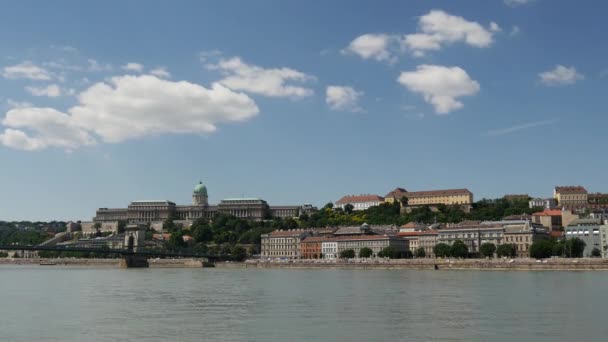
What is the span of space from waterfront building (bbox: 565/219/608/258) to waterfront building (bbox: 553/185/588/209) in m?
39.4

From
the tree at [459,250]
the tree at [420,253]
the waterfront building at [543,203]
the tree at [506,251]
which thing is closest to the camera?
the tree at [506,251]

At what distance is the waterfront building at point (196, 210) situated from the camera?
527ft

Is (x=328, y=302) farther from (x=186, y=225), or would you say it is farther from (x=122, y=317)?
(x=186, y=225)

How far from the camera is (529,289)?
123ft

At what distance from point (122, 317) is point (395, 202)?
4583 inches

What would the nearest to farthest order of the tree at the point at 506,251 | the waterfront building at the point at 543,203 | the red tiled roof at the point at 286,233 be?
the tree at the point at 506,251 → the red tiled roof at the point at 286,233 → the waterfront building at the point at 543,203

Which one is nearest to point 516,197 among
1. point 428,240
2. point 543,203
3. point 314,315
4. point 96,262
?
point 543,203

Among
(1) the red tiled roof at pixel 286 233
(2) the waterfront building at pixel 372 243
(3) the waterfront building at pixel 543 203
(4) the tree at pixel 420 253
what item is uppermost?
(3) the waterfront building at pixel 543 203

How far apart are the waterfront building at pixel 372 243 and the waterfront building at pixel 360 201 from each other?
41.4 meters

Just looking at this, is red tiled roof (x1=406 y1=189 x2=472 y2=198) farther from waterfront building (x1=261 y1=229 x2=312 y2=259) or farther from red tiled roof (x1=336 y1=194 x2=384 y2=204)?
waterfront building (x1=261 y1=229 x2=312 y2=259)

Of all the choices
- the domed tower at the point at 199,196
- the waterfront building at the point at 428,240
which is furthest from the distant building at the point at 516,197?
the domed tower at the point at 199,196

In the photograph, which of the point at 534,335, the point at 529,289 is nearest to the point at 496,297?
the point at 529,289

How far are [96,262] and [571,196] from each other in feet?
258

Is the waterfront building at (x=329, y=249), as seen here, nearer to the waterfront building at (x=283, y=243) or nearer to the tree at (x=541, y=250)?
the waterfront building at (x=283, y=243)
